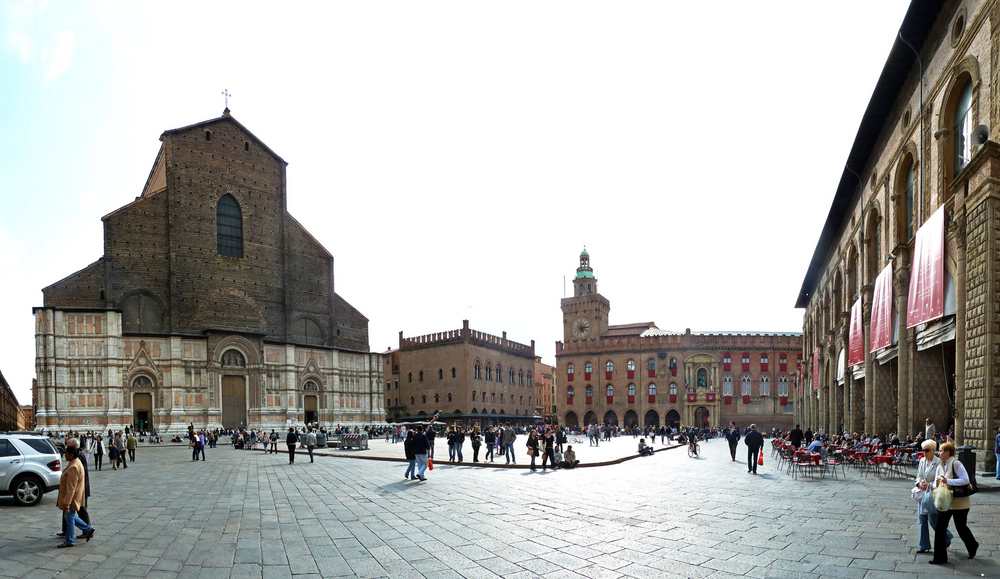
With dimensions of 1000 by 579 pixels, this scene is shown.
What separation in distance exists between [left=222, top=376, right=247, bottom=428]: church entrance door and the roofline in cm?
4110

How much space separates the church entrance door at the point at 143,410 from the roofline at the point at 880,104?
44.4 meters

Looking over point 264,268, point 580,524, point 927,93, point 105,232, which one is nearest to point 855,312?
point 927,93

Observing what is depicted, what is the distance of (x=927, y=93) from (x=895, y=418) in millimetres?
11729

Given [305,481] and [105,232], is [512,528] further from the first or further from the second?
[105,232]

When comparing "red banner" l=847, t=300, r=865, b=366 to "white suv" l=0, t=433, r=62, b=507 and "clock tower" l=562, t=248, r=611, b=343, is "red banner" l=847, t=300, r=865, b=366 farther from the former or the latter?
"clock tower" l=562, t=248, r=611, b=343

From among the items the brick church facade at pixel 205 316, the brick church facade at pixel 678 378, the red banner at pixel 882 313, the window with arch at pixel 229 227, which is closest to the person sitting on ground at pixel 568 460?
the red banner at pixel 882 313

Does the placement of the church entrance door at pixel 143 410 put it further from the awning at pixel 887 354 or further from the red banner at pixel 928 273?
the red banner at pixel 928 273

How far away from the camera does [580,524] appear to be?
9.51 metres

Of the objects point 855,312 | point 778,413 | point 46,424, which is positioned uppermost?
point 855,312

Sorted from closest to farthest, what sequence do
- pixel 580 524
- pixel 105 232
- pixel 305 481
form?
pixel 580 524 → pixel 305 481 → pixel 105 232

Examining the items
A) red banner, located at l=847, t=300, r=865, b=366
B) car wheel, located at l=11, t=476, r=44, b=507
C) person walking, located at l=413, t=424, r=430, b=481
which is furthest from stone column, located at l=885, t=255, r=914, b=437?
car wheel, located at l=11, t=476, r=44, b=507

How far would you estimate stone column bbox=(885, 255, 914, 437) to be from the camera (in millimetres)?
19984

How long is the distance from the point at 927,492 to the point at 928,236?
1239 cm

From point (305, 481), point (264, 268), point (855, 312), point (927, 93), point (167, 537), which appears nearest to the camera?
point (167, 537)
